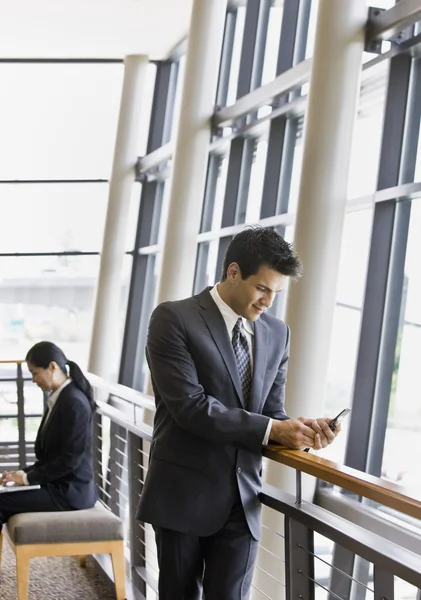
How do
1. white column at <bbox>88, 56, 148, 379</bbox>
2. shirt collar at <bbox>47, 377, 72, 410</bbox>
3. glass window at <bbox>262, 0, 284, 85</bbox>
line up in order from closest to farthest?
shirt collar at <bbox>47, 377, 72, 410</bbox>, glass window at <bbox>262, 0, 284, 85</bbox>, white column at <bbox>88, 56, 148, 379</bbox>

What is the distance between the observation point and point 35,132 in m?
10.4

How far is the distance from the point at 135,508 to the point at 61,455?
450 millimetres

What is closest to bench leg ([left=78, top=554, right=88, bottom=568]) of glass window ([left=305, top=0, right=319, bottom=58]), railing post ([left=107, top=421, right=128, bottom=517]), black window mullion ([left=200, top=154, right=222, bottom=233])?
railing post ([left=107, top=421, right=128, bottom=517])

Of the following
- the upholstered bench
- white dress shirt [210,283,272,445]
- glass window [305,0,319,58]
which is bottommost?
the upholstered bench

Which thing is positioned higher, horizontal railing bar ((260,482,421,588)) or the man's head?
the man's head

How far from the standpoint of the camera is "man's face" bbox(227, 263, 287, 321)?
2.37m

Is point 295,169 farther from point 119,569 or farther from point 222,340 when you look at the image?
point 222,340

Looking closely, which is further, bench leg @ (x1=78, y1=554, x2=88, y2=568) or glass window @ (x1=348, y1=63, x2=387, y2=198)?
glass window @ (x1=348, y1=63, x2=387, y2=198)

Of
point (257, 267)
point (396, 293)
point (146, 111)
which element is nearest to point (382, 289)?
point (396, 293)

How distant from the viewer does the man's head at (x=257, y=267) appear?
236cm

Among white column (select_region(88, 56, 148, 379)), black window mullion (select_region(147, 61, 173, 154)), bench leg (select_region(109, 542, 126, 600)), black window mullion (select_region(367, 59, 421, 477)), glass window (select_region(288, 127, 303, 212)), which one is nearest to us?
bench leg (select_region(109, 542, 126, 600))

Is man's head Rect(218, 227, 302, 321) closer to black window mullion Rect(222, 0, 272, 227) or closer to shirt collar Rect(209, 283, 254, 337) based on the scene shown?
shirt collar Rect(209, 283, 254, 337)

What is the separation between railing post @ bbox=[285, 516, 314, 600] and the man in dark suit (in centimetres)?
11

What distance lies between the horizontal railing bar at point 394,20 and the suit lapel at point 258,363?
9.50 ft
